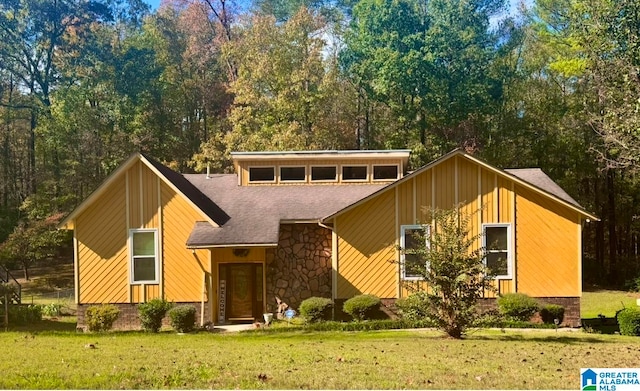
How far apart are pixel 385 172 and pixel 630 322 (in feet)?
31.1

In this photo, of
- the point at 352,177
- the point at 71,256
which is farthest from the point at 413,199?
the point at 71,256

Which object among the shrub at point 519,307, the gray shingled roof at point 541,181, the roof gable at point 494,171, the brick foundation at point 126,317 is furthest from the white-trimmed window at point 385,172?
the brick foundation at point 126,317

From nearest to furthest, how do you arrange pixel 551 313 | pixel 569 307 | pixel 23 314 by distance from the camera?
1. pixel 551 313
2. pixel 569 307
3. pixel 23 314

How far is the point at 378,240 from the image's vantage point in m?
19.1

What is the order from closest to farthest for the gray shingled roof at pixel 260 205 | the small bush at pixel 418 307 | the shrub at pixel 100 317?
the small bush at pixel 418 307, the shrub at pixel 100 317, the gray shingled roof at pixel 260 205

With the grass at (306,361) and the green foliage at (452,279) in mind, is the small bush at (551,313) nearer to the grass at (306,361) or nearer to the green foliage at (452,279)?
the grass at (306,361)

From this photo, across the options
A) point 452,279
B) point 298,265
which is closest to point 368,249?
point 298,265

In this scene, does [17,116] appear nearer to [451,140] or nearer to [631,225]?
[451,140]

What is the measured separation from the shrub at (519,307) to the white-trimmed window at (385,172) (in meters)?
6.54

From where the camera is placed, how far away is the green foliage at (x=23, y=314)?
20.0 m

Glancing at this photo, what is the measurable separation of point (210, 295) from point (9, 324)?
657cm

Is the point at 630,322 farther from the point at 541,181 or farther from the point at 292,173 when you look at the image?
the point at 292,173

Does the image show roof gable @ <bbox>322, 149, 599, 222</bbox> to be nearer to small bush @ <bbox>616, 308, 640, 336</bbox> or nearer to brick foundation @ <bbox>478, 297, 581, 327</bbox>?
brick foundation @ <bbox>478, 297, 581, 327</bbox>

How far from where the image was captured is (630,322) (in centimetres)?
1647
